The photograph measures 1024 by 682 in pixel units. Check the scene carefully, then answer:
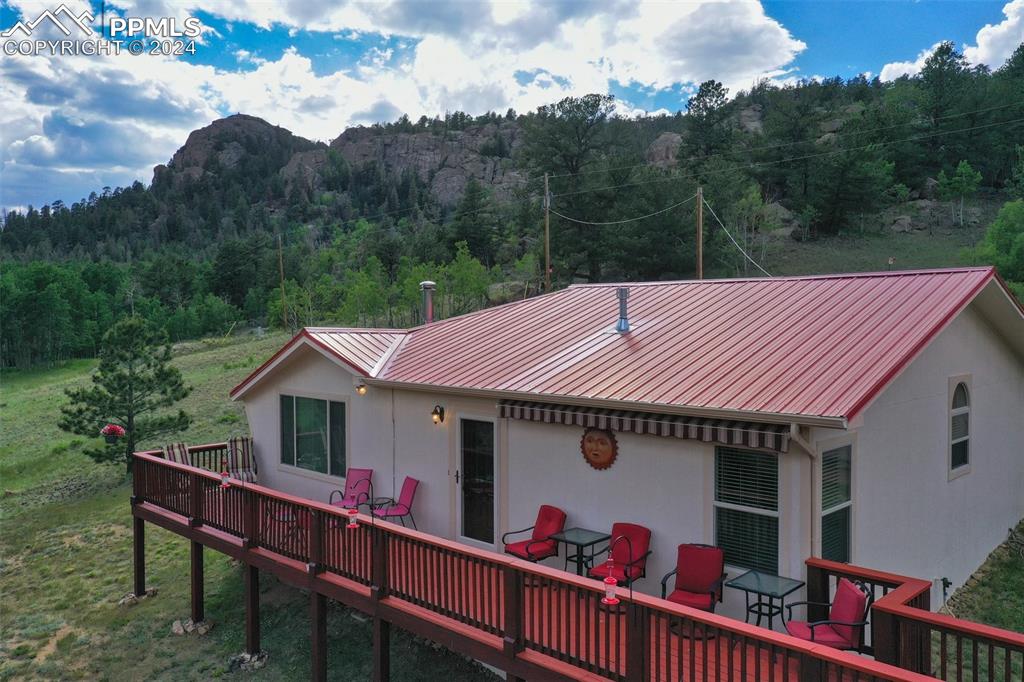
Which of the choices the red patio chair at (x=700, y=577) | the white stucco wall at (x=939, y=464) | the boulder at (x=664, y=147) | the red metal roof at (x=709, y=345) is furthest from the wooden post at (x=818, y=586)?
the boulder at (x=664, y=147)

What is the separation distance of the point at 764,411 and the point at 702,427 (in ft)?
2.08

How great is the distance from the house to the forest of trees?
14098 mm

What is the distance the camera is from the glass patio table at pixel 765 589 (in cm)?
575

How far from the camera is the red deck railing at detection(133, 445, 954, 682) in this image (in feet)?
14.5

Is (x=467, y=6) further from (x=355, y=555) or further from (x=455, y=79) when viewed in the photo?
(x=455, y=79)

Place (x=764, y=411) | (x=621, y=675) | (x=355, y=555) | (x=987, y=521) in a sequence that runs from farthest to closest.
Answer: (x=987, y=521) → (x=355, y=555) → (x=764, y=411) → (x=621, y=675)

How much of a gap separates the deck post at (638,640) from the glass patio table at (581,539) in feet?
6.88

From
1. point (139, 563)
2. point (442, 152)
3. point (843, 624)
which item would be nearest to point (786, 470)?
point (843, 624)

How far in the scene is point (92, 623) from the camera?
1134 cm

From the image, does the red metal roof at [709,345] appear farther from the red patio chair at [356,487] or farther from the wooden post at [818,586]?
the red patio chair at [356,487]

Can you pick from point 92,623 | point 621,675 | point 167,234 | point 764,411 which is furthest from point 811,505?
point 167,234

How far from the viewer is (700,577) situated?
641cm

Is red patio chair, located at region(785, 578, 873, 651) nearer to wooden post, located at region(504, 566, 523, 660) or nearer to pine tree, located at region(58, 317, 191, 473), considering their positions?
wooden post, located at region(504, 566, 523, 660)

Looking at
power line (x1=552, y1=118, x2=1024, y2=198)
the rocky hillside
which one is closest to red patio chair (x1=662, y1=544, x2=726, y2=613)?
power line (x1=552, y1=118, x2=1024, y2=198)
